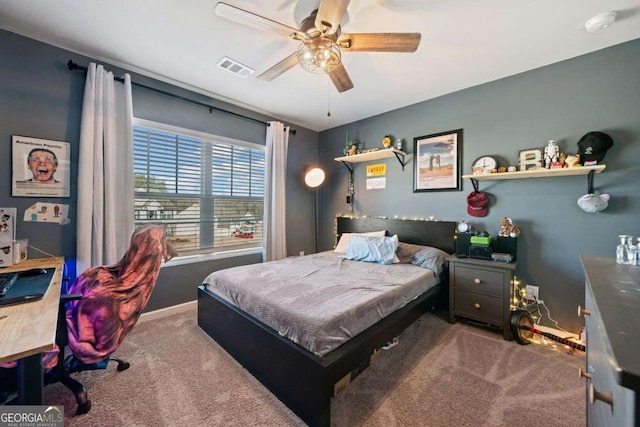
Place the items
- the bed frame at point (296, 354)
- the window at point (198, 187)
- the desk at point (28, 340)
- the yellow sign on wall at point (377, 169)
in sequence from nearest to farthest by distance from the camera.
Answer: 1. the desk at point (28, 340)
2. the bed frame at point (296, 354)
3. the window at point (198, 187)
4. the yellow sign on wall at point (377, 169)

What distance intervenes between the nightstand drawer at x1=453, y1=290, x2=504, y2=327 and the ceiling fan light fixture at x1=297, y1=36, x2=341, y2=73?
243 centimetres

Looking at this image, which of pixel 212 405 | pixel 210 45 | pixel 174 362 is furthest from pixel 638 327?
pixel 210 45

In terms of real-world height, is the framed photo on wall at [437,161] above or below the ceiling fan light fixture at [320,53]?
below

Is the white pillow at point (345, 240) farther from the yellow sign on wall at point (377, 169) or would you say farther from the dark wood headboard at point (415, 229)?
the yellow sign on wall at point (377, 169)

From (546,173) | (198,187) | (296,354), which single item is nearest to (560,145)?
(546,173)

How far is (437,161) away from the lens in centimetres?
309

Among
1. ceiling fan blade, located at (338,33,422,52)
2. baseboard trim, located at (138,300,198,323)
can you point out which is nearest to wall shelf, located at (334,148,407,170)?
ceiling fan blade, located at (338,33,422,52)

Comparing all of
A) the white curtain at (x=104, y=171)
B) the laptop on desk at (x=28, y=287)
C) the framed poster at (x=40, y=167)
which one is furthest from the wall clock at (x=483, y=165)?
the framed poster at (x=40, y=167)

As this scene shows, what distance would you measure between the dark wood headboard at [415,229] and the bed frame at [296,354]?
709 millimetres

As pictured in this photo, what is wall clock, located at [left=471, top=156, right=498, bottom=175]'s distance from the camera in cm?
262

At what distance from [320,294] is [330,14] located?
181cm

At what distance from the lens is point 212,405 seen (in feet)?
5.08

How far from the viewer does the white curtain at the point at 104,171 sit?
7.36 ft

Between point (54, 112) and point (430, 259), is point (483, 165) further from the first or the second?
point (54, 112)
